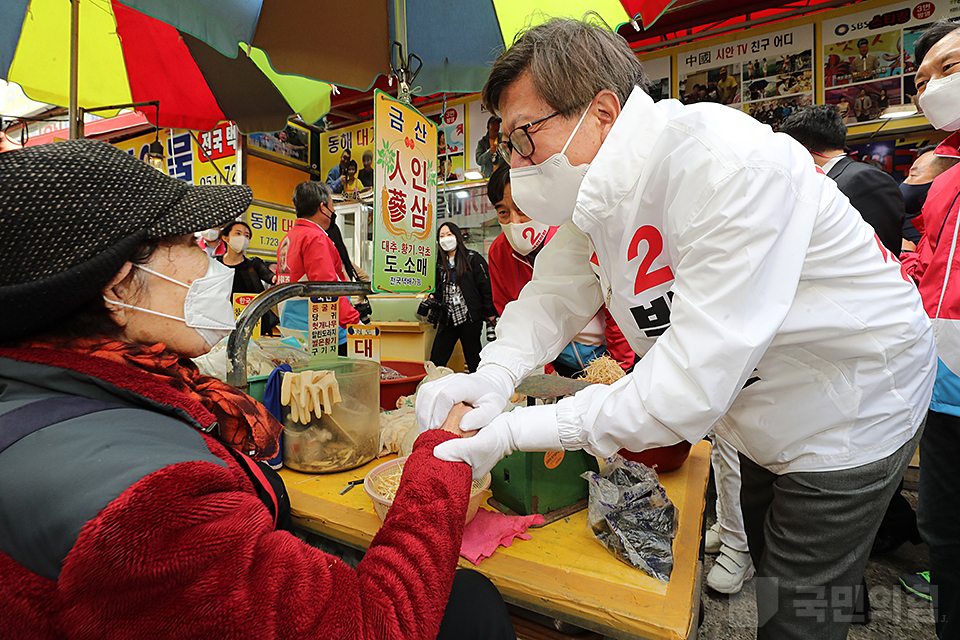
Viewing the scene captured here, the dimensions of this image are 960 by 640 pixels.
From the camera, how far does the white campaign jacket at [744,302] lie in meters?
0.87

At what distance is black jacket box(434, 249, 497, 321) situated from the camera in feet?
16.3

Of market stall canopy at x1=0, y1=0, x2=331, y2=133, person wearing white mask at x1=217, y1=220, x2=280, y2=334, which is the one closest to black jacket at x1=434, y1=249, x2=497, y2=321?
person wearing white mask at x1=217, y1=220, x2=280, y2=334

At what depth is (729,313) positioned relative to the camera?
0.87 m

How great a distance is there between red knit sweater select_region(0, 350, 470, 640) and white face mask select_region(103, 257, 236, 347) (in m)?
0.24

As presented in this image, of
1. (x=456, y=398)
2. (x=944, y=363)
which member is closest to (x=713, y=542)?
(x=944, y=363)

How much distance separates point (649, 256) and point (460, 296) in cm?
387

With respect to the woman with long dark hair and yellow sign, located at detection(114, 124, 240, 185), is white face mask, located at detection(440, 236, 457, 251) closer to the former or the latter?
the woman with long dark hair

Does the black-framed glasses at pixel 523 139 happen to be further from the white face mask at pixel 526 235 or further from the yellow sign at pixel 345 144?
the yellow sign at pixel 345 144

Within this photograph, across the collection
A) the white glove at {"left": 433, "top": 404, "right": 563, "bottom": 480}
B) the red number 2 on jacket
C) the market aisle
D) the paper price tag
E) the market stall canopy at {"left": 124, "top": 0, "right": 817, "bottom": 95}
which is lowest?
the market aisle

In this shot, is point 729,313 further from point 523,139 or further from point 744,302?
point 523,139

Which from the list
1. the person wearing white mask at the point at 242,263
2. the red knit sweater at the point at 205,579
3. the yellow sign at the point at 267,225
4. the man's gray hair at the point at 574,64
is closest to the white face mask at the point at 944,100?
the man's gray hair at the point at 574,64

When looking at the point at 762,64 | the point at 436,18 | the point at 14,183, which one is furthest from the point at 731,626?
the point at 762,64

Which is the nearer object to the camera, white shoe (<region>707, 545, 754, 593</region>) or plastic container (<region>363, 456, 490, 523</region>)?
plastic container (<region>363, 456, 490, 523</region>)

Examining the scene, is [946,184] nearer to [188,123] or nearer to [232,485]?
[232,485]
